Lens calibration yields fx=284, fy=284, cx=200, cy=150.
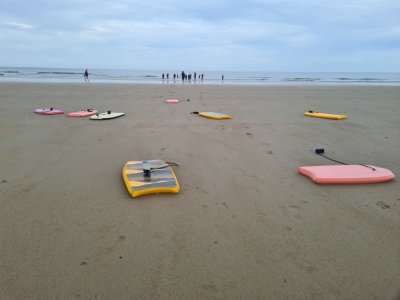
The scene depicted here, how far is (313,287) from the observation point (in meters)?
1.88

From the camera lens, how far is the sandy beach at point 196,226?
6.17ft

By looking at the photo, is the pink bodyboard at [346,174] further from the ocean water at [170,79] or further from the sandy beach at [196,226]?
the ocean water at [170,79]

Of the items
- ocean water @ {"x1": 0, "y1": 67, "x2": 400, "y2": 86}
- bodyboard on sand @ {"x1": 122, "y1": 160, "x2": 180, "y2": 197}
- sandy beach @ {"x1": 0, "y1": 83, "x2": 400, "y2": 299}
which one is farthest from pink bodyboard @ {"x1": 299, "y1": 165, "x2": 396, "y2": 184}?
ocean water @ {"x1": 0, "y1": 67, "x2": 400, "y2": 86}

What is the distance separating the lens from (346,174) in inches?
142

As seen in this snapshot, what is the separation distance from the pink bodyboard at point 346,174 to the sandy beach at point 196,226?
9cm

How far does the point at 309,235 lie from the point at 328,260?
0.32 meters

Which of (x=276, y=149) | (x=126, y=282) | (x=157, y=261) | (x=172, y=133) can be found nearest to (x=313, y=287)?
(x=157, y=261)

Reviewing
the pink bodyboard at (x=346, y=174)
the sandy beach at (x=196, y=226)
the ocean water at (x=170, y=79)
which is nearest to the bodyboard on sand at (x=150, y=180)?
the sandy beach at (x=196, y=226)

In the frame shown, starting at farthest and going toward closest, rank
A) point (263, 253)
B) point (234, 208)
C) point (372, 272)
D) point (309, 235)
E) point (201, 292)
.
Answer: point (234, 208), point (309, 235), point (263, 253), point (372, 272), point (201, 292)

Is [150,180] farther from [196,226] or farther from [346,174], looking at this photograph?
[346,174]

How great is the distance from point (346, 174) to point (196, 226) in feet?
7.21

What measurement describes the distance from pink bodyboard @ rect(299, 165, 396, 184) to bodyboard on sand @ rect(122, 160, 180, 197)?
174 centimetres

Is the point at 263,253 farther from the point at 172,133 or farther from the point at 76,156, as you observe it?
the point at 172,133

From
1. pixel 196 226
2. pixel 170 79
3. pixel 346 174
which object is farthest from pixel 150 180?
pixel 170 79
